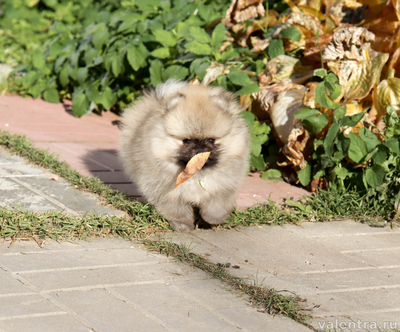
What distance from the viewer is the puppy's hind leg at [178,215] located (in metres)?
3.37

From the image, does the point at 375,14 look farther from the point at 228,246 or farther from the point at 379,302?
the point at 379,302

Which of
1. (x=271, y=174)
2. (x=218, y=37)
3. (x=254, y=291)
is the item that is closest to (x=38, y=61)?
(x=218, y=37)

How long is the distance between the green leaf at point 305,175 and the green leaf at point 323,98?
543 millimetres

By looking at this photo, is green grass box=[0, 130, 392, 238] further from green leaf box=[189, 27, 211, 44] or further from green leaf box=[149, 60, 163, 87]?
green leaf box=[189, 27, 211, 44]

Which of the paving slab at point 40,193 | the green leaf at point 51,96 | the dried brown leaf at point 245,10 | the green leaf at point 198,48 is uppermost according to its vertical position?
the dried brown leaf at point 245,10

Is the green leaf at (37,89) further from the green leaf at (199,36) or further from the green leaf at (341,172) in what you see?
the green leaf at (341,172)

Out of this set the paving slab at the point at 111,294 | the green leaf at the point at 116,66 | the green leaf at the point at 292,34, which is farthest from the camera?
the green leaf at the point at 116,66

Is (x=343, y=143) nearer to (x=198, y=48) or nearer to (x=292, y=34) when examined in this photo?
(x=292, y=34)

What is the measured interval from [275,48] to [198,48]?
0.72 m

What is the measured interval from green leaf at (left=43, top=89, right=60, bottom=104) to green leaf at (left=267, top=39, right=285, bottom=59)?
290cm

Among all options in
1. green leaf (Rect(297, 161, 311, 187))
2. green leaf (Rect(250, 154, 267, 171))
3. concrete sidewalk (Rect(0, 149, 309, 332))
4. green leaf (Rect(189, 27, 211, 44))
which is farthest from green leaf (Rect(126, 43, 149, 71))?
concrete sidewalk (Rect(0, 149, 309, 332))

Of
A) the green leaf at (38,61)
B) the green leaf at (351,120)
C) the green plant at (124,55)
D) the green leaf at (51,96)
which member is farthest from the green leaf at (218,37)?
the green leaf at (38,61)

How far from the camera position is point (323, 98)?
397 centimetres

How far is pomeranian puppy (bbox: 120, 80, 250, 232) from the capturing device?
125 inches
